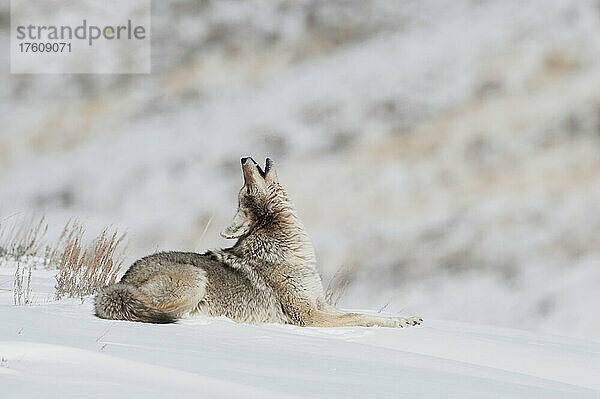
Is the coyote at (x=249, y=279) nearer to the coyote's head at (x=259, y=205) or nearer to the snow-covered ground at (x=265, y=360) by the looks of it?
the coyote's head at (x=259, y=205)

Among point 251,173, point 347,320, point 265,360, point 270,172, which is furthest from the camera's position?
point 270,172

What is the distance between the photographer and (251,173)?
19.9 ft

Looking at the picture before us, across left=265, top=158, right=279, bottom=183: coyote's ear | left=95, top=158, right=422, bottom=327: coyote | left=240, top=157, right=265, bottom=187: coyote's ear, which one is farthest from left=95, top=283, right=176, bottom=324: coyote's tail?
left=265, top=158, right=279, bottom=183: coyote's ear

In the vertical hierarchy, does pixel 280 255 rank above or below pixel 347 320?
above

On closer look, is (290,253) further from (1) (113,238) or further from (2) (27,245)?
(2) (27,245)

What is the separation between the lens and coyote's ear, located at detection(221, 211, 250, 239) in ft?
20.0

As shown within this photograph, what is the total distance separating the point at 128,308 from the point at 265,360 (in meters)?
1.57

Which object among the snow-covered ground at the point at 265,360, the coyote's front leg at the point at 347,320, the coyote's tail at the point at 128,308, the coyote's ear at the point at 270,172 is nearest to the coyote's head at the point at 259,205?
Result: the coyote's ear at the point at 270,172

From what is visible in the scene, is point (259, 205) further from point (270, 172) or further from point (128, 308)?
point (128, 308)

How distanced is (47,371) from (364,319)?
3190 millimetres

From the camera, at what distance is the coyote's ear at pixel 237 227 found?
6.10 metres

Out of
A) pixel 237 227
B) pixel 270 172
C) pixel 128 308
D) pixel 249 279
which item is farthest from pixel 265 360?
pixel 270 172

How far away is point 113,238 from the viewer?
6.96m

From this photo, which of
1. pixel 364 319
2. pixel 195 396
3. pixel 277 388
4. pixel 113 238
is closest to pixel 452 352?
pixel 364 319
